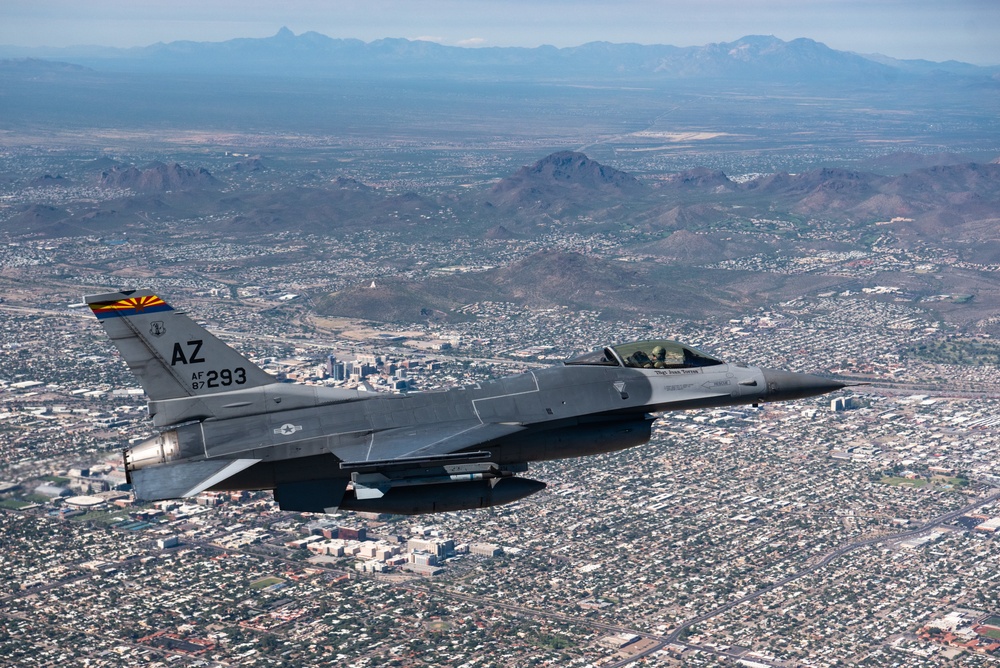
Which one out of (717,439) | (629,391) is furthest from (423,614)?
(717,439)

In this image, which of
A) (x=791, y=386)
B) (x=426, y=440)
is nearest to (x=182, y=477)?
(x=426, y=440)

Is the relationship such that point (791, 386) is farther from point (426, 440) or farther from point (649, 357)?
point (426, 440)

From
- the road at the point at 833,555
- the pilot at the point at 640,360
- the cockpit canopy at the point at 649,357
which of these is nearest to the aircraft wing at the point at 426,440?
the cockpit canopy at the point at 649,357

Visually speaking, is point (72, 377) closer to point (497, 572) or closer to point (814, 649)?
point (497, 572)

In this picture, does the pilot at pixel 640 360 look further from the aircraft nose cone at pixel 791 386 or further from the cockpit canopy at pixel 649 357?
the aircraft nose cone at pixel 791 386

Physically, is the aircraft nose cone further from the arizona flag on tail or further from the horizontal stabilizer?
the arizona flag on tail

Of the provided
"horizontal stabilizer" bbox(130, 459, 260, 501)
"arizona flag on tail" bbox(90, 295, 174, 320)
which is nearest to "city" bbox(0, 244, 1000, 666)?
"horizontal stabilizer" bbox(130, 459, 260, 501)

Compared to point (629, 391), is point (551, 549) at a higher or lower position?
lower
